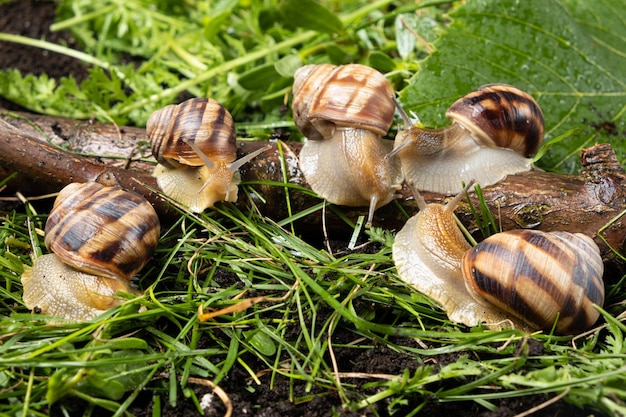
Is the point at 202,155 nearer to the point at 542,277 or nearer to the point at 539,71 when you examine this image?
the point at 542,277

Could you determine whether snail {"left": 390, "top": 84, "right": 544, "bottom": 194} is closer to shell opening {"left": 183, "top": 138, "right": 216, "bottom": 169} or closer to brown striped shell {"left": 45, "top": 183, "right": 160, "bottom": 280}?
shell opening {"left": 183, "top": 138, "right": 216, "bottom": 169}

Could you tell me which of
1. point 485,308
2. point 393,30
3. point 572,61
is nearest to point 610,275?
point 485,308

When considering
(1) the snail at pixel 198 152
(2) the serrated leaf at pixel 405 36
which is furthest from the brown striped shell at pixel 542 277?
(2) the serrated leaf at pixel 405 36

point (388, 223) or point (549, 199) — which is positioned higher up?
point (549, 199)

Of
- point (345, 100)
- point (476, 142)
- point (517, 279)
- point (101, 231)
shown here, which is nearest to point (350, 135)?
point (345, 100)

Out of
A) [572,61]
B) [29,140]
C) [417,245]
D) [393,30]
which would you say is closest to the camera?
[417,245]

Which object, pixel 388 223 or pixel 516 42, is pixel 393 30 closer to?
pixel 516 42

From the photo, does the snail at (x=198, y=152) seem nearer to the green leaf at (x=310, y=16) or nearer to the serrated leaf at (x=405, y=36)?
the green leaf at (x=310, y=16)
